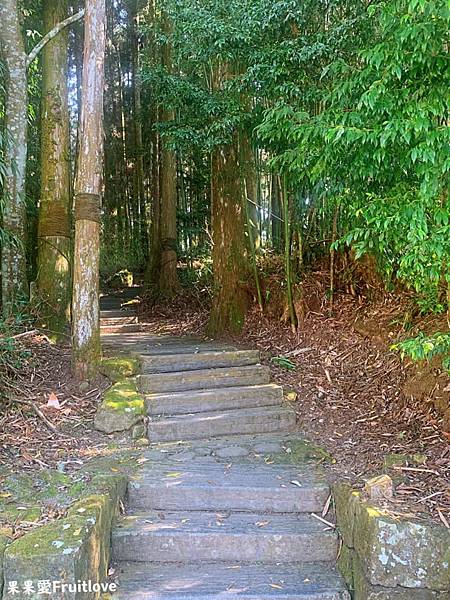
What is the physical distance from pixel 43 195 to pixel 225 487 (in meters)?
3.68

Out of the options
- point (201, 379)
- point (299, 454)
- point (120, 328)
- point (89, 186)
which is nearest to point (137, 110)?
point (120, 328)

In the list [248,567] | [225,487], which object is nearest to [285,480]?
[225,487]

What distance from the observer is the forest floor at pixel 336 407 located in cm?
288

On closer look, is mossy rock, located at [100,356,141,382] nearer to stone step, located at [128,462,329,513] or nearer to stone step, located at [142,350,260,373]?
stone step, located at [142,350,260,373]

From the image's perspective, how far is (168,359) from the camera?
4453 mm

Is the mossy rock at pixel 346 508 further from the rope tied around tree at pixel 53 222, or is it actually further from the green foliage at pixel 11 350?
the rope tied around tree at pixel 53 222

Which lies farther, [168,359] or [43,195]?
[43,195]

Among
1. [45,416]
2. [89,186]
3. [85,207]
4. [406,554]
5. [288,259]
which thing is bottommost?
[406,554]

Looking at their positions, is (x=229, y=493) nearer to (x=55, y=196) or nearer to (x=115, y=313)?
(x=55, y=196)

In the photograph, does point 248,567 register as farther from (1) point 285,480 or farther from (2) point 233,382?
(2) point 233,382

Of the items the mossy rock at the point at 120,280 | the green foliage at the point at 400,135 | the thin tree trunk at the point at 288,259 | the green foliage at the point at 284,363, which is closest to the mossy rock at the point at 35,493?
the green foliage at the point at 400,135

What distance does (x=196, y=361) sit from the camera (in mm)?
4500

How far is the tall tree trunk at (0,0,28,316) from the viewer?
15.9 ft

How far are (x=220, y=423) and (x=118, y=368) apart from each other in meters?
1.11
